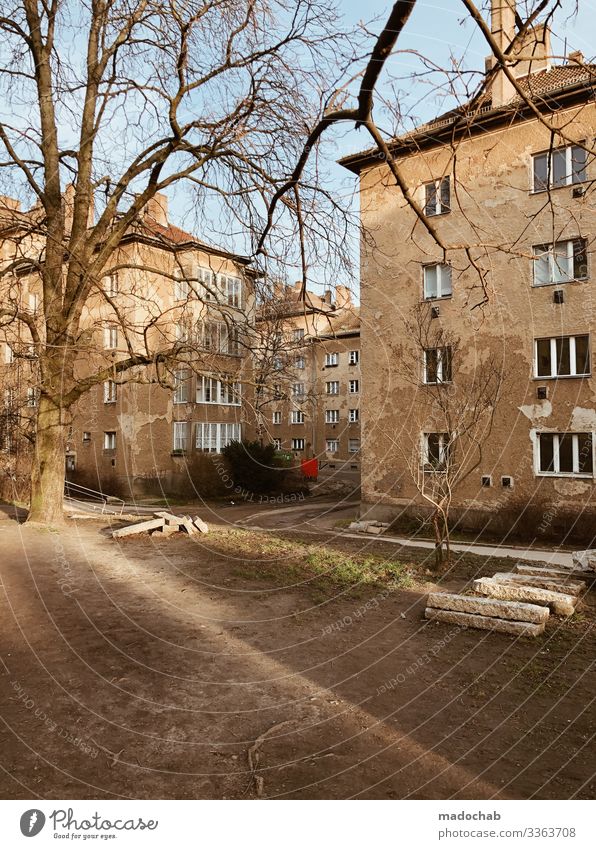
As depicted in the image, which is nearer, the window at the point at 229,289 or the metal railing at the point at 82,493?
the window at the point at 229,289

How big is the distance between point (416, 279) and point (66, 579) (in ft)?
52.1

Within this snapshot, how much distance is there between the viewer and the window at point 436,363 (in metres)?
18.2

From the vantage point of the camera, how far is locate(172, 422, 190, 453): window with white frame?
29.2 meters

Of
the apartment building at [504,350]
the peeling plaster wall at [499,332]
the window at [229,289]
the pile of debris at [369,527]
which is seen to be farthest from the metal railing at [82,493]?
the apartment building at [504,350]

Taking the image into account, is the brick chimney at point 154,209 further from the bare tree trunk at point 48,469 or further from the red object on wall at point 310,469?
the red object on wall at point 310,469

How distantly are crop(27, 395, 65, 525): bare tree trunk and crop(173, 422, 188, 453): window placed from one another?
16.3m

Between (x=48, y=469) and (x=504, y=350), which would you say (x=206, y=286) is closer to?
(x=48, y=469)

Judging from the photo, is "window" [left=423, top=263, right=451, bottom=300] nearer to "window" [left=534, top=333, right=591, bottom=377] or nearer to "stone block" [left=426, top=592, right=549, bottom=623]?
"window" [left=534, top=333, right=591, bottom=377]

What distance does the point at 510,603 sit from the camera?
22.9 feet

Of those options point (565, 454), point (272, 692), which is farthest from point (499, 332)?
point (272, 692)

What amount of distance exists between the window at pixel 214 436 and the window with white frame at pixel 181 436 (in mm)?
566

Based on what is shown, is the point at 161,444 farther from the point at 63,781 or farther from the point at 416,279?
the point at 63,781

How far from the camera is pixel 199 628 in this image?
6605 mm

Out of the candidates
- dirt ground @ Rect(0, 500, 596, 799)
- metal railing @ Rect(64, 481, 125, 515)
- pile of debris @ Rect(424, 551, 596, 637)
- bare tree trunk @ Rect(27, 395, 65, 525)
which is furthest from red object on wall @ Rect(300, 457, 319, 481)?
dirt ground @ Rect(0, 500, 596, 799)
